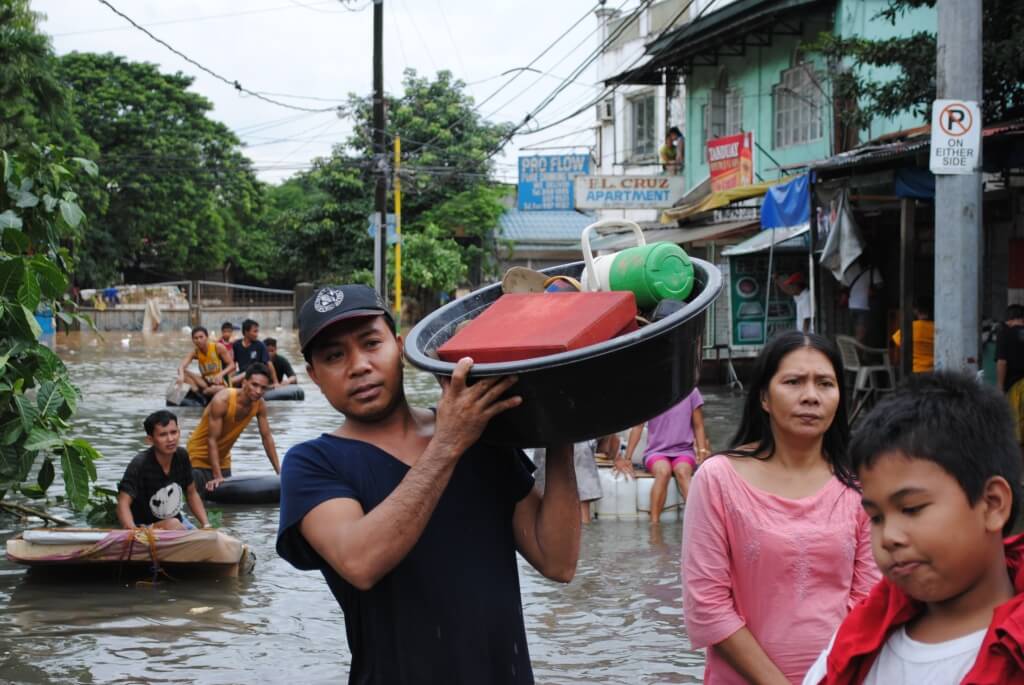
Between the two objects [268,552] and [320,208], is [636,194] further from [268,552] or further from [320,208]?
[320,208]

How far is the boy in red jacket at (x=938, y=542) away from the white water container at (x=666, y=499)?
8.44m

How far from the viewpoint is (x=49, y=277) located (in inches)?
314

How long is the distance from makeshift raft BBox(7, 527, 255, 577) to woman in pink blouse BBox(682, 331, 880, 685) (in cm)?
586

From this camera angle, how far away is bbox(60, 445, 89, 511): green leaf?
816cm

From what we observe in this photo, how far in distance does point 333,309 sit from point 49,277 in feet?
19.0

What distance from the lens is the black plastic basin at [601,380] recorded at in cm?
243

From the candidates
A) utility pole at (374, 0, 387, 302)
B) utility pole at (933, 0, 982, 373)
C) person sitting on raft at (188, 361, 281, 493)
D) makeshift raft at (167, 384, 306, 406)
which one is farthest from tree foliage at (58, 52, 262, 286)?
utility pole at (933, 0, 982, 373)

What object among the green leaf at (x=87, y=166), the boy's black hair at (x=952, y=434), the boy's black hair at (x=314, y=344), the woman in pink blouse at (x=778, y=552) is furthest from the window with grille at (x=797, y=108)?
the boy's black hair at (x=952, y=434)

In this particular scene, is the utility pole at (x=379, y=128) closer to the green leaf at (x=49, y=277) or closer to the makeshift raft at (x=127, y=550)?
the makeshift raft at (x=127, y=550)

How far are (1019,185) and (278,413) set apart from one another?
11.6 meters

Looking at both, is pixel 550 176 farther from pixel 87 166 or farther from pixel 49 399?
pixel 49 399

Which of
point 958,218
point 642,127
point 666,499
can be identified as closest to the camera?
point 958,218

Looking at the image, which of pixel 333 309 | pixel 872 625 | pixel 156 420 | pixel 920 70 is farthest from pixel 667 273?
pixel 920 70

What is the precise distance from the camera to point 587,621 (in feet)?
25.8
